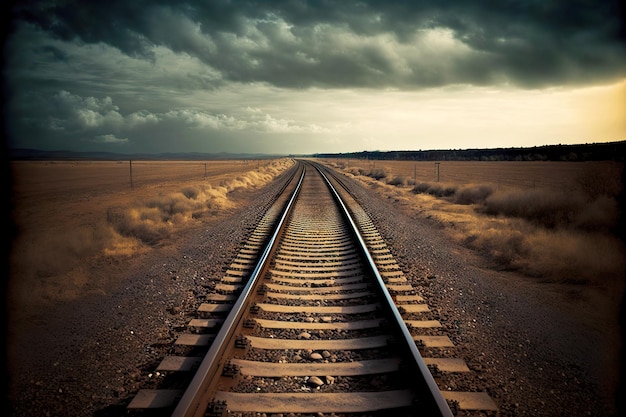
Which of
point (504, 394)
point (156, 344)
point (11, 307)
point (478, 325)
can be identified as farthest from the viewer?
point (11, 307)

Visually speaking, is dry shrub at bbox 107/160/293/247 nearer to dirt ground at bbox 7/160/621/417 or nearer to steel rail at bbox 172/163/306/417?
dirt ground at bbox 7/160/621/417

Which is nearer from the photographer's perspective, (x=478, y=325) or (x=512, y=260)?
(x=478, y=325)

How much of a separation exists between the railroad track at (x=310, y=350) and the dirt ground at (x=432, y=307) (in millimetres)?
324

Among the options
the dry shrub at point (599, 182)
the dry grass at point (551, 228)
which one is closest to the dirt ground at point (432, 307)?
the dry grass at point (551, 228)

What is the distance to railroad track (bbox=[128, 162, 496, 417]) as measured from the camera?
2.69 m

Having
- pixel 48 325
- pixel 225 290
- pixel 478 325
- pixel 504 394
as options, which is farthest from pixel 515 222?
pixel 48 325

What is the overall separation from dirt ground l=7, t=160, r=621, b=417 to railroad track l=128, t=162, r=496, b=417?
0.32 meters

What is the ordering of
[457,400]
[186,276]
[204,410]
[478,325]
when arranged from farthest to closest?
[186,276], [478,325], [457,400], [204,410]

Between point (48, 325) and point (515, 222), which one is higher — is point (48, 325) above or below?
below

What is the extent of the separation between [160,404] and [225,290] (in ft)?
8.00

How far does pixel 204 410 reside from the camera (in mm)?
2561

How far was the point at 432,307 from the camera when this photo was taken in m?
4.75

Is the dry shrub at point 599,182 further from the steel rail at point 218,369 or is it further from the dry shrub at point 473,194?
the steel rail at point 218,369

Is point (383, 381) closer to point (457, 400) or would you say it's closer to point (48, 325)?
point (457, 400)
